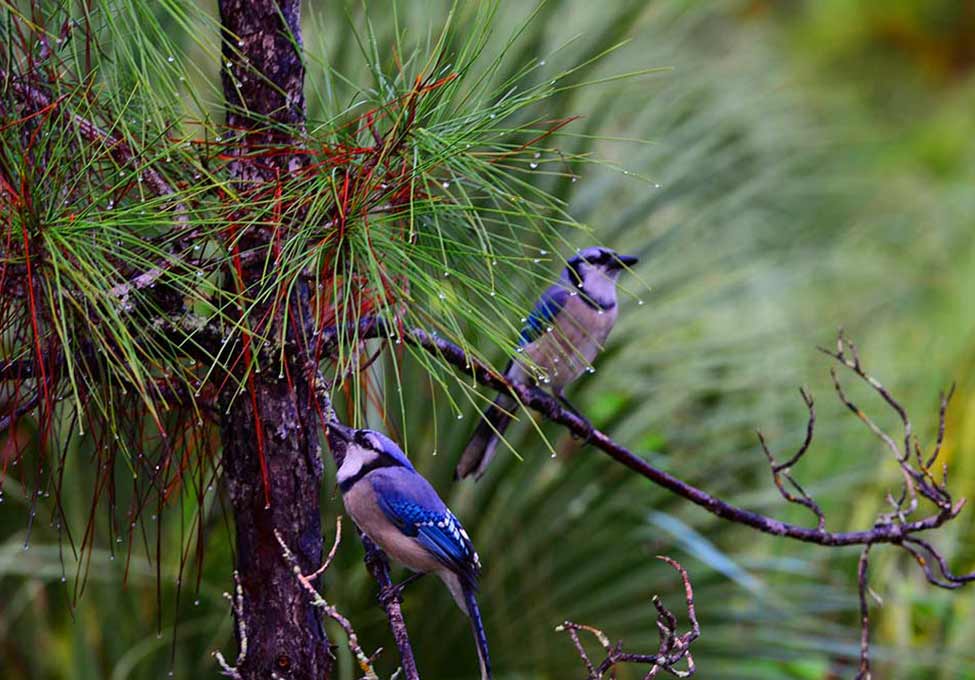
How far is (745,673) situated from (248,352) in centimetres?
172

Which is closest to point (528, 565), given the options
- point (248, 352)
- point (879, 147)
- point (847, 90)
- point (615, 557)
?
point (615, 557)

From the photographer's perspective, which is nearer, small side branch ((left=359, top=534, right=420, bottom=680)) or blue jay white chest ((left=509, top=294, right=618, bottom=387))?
small side branch ((left=359, top=534, right=420, bottom=680))

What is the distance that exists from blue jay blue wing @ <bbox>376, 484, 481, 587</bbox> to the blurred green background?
1.63 feet

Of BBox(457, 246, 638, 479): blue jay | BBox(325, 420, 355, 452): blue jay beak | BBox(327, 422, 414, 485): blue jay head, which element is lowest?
BBox(325, 420, 355, 452): blue jay beak

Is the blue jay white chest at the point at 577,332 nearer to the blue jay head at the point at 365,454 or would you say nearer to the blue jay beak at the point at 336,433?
the blue jay head at the point at 365,454

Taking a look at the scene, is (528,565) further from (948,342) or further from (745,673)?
(948,342)

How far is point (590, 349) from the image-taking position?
87.7 inches

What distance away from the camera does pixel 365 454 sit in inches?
52.9

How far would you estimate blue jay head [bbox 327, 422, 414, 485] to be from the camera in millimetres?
1282

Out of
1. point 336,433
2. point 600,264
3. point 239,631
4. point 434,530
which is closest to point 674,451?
point 600,264

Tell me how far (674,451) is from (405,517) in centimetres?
154

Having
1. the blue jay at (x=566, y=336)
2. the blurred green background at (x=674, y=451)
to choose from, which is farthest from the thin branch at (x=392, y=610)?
the blurred green background at (x=674, y=451)

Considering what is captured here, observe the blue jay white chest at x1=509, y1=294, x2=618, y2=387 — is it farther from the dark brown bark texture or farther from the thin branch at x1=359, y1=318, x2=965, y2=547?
the dark brown bark texture

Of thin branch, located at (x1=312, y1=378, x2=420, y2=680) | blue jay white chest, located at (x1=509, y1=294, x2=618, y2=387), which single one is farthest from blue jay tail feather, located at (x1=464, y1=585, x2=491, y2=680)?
blue jay white chest, located at (x1=509, y1=294, x2=618, y2=387)
